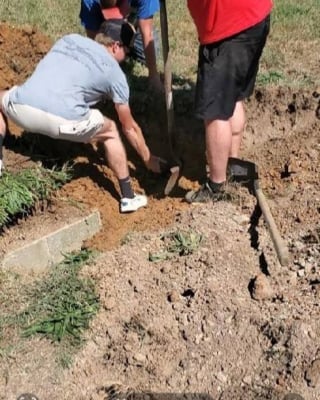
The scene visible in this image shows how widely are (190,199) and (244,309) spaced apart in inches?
50.7

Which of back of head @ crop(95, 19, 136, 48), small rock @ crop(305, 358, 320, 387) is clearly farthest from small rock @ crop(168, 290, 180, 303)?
back of head @ crop(95, 19, 136, 48)

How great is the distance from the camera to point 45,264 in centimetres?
514

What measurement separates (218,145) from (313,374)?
5.91 ft

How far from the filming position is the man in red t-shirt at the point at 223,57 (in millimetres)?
4883

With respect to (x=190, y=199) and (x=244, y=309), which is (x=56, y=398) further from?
(x=190, y=199)

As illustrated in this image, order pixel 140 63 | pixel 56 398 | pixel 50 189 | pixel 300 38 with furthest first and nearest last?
1. pixel 300 38
2. pixel 140 63
3. pixel 50 189
4. pixel 56 398

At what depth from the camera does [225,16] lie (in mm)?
4867

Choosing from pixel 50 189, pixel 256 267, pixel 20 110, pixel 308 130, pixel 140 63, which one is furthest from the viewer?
pixel 140 63

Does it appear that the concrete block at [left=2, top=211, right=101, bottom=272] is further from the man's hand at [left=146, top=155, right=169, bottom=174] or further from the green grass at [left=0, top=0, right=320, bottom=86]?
the green grass at [left=0, top=0, right=320, bottom=86]

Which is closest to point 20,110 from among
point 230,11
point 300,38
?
point 230,11

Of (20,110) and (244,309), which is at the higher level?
(20,110)

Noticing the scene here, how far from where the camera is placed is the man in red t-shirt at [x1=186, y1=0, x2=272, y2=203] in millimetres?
4883

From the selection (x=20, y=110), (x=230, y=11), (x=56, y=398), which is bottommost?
(x=56, y=398)

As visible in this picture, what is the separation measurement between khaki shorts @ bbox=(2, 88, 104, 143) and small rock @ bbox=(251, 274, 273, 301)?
4.90ft
